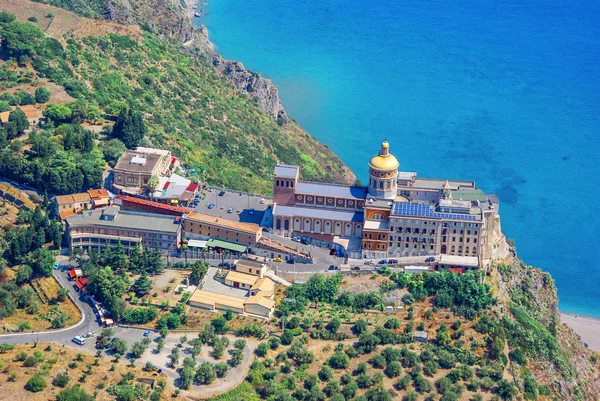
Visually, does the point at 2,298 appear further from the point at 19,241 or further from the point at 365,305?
the point at 365,305

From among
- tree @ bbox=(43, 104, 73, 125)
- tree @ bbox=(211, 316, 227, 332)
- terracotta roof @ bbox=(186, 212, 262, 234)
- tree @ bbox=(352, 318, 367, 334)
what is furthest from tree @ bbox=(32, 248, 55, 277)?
tree @ bbox=(352, 318, 367, 334)

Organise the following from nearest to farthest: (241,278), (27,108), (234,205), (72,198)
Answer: (241,278)
(72,198)
(234,205)
(27,108)

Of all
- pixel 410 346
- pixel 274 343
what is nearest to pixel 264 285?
pixel 274 343

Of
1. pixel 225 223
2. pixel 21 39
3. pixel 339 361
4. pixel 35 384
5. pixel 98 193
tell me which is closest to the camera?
pixel 35 384

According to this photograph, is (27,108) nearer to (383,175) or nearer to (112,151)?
(112,151)

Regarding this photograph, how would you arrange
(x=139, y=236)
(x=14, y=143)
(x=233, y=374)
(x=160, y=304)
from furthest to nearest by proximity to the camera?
1. (x=14, y=143)
2. (x=139, y=236)
3. (x=160, y=304)
4. (x=233, y=374)

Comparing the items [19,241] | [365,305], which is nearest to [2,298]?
[19,241]
